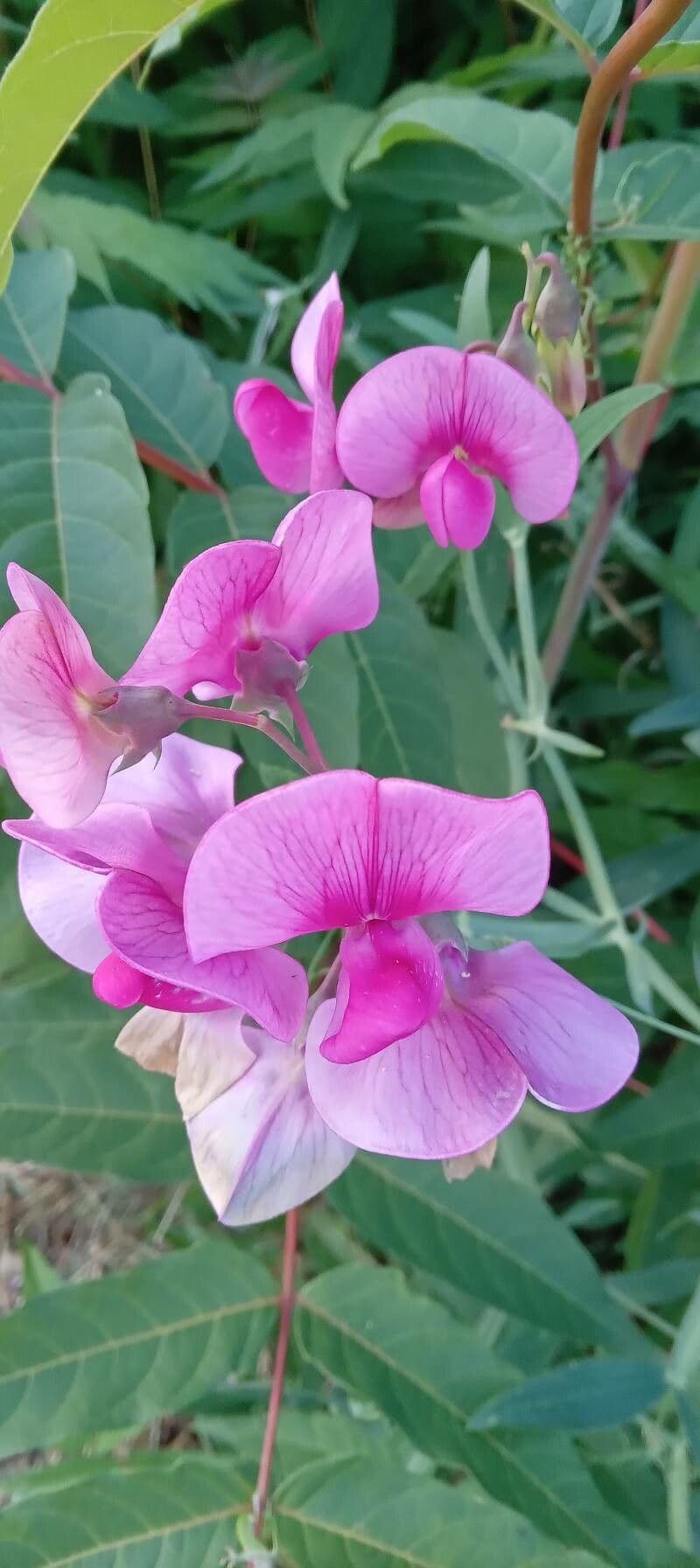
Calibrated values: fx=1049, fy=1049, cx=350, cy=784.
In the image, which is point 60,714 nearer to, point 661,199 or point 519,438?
point 519,438

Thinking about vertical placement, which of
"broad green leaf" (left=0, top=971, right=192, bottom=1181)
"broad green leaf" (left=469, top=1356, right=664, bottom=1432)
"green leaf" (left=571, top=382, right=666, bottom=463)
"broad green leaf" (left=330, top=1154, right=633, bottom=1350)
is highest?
"green leaf" (left=571, top=382, right=666, bottom=463)

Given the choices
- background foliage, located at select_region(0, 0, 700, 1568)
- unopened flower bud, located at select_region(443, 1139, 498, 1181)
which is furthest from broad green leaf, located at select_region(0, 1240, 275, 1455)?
unopened flower bud, located at select_region(443, 1139, 498, 1181)

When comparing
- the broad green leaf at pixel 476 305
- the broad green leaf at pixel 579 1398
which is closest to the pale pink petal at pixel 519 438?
the broad green leaf at pixel 476 305

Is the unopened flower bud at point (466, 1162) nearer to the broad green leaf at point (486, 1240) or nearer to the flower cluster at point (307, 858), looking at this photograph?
the flower cluster at point (307, 858)

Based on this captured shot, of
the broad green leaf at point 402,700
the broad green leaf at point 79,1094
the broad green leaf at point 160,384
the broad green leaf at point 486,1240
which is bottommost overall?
the broad green leaf at point 486,1240

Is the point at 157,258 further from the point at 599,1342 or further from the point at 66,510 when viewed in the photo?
the point at 599,1342

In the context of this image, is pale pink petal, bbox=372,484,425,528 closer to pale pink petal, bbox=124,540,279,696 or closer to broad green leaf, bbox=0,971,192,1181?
pale pink petal, bbox=124,540,279,696
